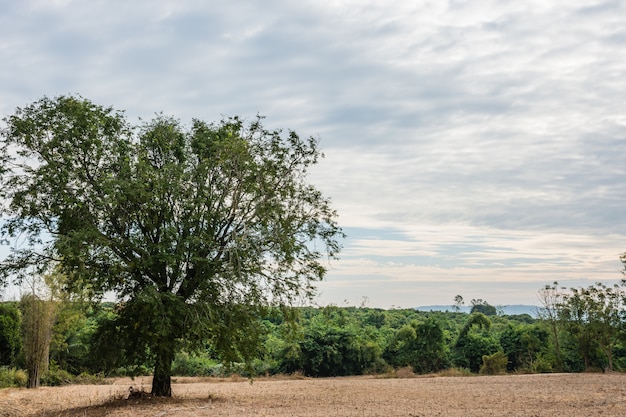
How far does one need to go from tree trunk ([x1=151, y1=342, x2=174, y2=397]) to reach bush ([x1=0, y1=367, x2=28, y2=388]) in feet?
34.6

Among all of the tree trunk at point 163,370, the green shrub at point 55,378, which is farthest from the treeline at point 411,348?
the tree trunk at point 163,370

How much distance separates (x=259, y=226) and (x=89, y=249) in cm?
469

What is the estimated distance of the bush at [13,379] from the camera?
23214 millimetres

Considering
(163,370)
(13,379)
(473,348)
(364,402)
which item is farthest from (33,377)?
(473,348)

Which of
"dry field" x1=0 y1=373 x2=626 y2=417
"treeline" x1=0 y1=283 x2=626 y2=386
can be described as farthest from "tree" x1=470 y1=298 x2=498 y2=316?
"dry field" x1=0 y1=373 x2=626 y2=417

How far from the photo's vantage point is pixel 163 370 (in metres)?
15.6

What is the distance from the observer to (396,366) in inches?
1323

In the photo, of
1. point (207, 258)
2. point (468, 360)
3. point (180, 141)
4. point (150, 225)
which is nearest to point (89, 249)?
point (150, 225)

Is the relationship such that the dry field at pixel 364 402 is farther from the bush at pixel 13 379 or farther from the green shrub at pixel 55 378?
the green shrub at pixel 55 378

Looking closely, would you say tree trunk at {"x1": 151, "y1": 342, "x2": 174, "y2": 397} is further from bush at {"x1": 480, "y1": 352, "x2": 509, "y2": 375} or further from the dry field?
bush at {"x1": 480, "y1": 352, "x2": 509, "y2": 375}

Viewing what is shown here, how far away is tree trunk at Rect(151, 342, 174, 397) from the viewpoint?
14750mm

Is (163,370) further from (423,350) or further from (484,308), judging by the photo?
(484,308)

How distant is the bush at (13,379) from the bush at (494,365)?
22472 millimetres

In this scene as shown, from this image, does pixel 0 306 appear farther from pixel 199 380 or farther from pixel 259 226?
pixel 259 226
